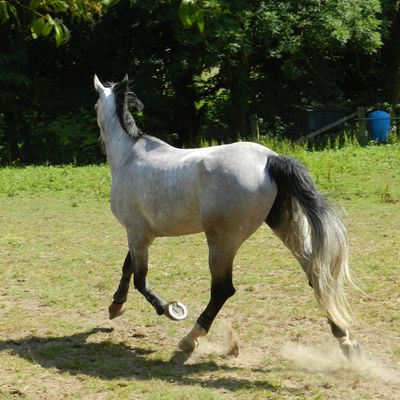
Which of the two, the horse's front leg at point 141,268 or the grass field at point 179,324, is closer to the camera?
the grass field at point 179,324

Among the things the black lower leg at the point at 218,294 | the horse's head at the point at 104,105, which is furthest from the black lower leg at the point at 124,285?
the horse's head at the point at 104,105

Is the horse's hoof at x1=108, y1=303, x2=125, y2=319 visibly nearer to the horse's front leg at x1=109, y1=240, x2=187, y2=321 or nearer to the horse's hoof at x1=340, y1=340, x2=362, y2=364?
the horse's front leg at x1=109, y1=240, x2=187, y2=321

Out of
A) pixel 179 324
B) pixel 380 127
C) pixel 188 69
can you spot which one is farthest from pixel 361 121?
pixel 179 324

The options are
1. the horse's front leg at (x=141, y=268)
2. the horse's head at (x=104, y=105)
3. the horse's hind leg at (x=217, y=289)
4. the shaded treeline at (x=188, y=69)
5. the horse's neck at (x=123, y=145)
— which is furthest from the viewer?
the shaded treeline at (x=188, y=69)

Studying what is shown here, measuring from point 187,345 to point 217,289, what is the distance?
50cm

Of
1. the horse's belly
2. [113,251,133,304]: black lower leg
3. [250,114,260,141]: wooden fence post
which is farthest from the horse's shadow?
[250,114,260,141]: wooden fence post

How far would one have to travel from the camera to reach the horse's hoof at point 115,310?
6.21 m

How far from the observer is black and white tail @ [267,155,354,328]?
507 cm

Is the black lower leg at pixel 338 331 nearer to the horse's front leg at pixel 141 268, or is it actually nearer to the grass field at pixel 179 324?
the grass field at pixel 179 324

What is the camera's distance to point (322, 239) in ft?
16.7

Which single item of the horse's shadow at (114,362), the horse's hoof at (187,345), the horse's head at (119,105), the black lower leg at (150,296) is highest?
the horse's head at (119,105)

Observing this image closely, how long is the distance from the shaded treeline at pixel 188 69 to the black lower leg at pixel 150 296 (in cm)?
1324

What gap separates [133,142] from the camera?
6.25 m

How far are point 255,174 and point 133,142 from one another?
1.50m
